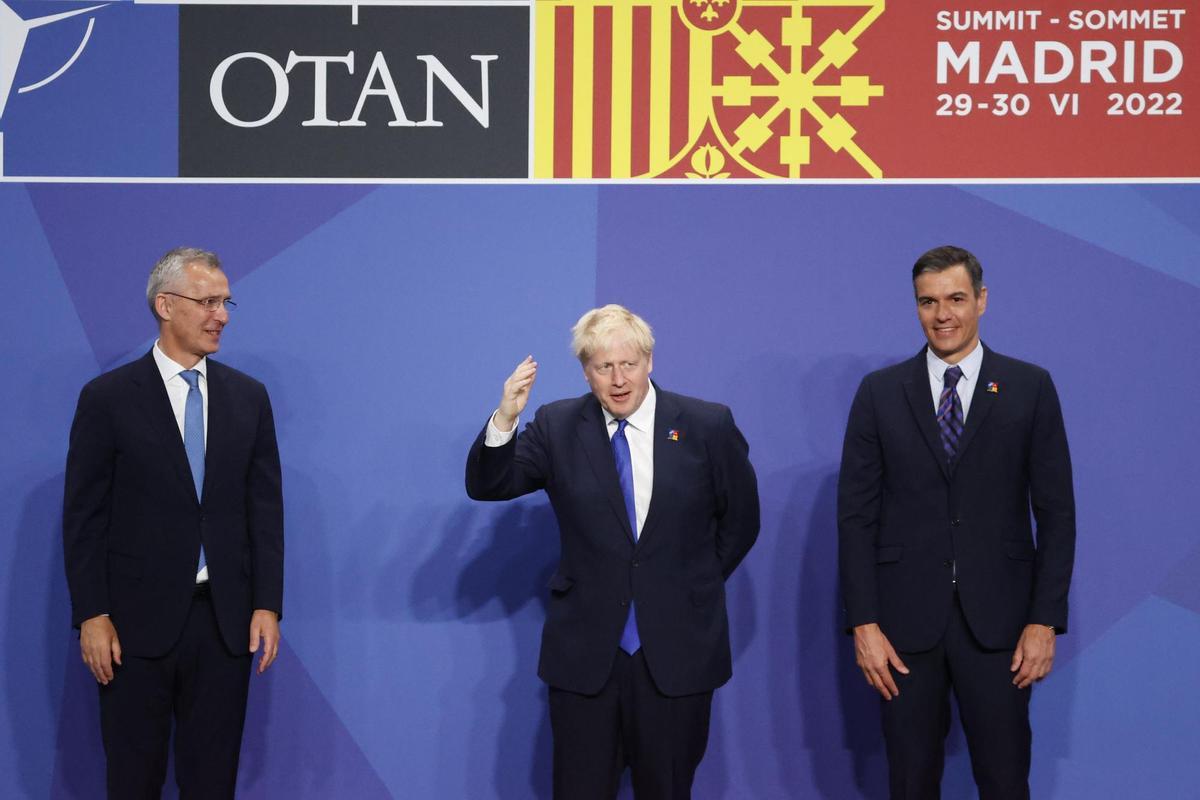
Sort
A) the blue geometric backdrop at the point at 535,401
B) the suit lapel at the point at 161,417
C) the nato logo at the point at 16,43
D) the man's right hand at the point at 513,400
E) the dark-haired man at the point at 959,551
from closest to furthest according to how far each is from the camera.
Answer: the man's right hand at the point at 513,400, the dark-haired man at the point at 959,551, the suit lapel at the point at 161,417, the blue geometric backdrop at the point at 535,401, the nato logo at the point at 16,43

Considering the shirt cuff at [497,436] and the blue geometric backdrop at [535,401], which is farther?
the blue geometric backdrop at [535,401]

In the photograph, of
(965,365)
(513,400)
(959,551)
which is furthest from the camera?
(965,365)

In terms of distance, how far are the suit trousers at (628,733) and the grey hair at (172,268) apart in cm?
143

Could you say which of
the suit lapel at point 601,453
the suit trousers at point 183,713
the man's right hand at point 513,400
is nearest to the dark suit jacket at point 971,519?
the suit lapel at point 601,453

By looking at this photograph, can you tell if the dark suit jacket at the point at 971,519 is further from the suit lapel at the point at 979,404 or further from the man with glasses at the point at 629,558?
the man with glasses at the point at 629,558

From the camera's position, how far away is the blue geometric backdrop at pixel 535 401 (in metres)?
3.79

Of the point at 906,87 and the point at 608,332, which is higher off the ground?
the point at 906,87

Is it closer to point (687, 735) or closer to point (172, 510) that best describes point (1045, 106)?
point (687, 735)

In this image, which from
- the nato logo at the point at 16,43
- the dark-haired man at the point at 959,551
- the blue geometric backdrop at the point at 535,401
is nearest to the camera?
the dark-haired man at the point at 959,551

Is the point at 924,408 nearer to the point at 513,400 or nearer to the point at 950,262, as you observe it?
the point at 950,262

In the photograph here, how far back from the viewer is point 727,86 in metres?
3.81

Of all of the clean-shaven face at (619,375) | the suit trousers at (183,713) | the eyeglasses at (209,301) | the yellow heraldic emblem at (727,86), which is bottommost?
the suit trousers at (183,713)

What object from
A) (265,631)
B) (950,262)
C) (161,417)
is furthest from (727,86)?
(265,631)

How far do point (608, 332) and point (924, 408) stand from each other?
839 mm
